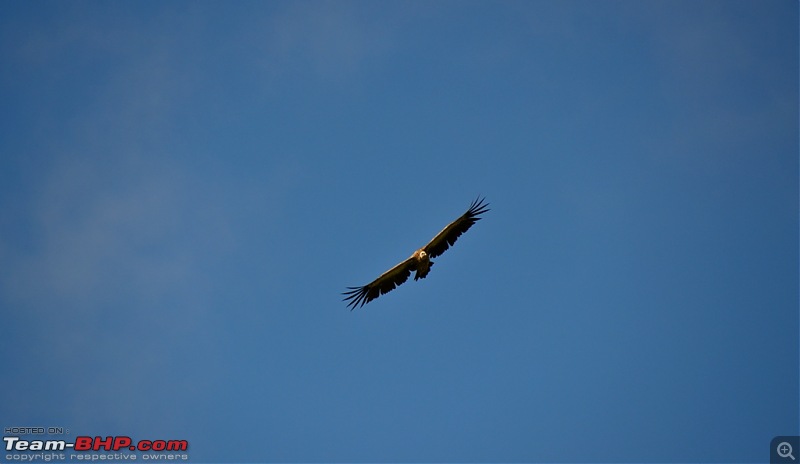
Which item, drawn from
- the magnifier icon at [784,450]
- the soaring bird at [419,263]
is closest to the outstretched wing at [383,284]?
the soaring bird at [419,263]

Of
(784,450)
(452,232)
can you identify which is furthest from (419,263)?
(784,450)

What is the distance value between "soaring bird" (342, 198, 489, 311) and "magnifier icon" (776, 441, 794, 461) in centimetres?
1666

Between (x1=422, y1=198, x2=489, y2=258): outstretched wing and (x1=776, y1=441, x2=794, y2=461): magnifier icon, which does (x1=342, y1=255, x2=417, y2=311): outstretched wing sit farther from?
(x1=776, y1=441, x2=794, y2=461): magnifier icon

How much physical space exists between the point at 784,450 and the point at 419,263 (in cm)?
1791

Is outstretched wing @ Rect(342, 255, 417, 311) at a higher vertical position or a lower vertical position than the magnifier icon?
higher

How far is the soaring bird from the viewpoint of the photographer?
29328 mm

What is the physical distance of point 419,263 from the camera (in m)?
29.6

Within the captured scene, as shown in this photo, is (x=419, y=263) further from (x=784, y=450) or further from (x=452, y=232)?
(x=784, y=450)

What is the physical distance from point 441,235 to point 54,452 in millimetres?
18579

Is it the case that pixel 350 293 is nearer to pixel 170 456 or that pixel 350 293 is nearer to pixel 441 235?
pixel 441 235

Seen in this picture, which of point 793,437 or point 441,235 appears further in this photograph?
point 793,437

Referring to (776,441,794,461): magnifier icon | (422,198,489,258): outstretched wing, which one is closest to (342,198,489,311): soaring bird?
(422,198,489,258): outstretched wing

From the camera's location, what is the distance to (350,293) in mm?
30312

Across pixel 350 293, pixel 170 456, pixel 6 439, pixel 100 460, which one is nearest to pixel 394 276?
pixel 350 293
